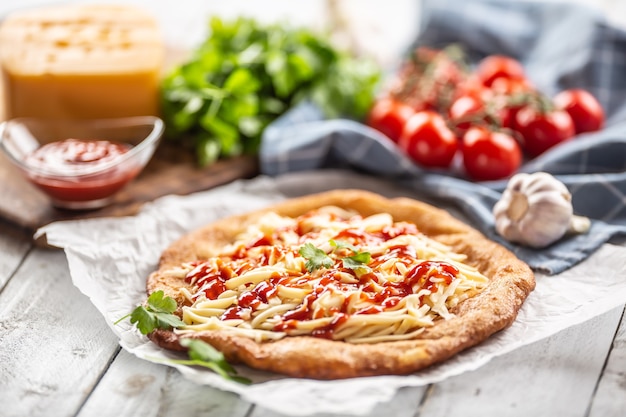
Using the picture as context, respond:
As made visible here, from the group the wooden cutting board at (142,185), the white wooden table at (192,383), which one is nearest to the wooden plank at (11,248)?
the wooden cutting board at (142,185)

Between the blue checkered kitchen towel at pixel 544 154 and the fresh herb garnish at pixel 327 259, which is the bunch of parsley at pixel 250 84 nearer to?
the blue checkered kitchen towel at pixel 544 154

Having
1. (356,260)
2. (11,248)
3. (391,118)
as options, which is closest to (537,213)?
(356,260)

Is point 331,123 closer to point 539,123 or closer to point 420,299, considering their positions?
point 539,123

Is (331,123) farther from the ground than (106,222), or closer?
farther from the ground

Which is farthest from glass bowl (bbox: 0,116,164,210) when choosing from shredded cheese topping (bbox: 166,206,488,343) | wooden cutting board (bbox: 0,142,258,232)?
shredded cheese topping (bbox: 166,206,488,343)

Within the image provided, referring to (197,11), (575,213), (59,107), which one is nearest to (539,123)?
(575,213)
